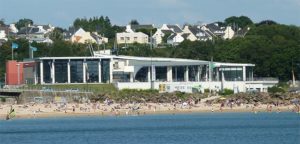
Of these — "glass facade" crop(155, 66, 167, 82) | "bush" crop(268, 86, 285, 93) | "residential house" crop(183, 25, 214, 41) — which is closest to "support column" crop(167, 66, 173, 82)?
"glass facade" crop(155, 66, 167, 82)

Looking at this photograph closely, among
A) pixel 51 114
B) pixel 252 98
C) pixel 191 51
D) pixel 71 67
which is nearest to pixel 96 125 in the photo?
pixel 51 114

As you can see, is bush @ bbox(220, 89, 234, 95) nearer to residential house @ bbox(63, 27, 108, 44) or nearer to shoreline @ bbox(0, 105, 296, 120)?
shoreline @ bbox(0, 105, 296, 120)

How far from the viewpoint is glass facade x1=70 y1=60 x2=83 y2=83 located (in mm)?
122631

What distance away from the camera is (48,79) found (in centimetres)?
12350

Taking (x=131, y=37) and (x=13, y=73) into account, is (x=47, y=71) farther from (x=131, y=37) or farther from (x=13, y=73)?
(x=131, y=37)

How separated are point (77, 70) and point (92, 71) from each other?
Result: 5.24 ft

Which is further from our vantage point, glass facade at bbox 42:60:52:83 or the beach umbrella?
glass facade at bbox 42:60:52:83

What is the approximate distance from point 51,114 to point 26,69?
86.1 feet

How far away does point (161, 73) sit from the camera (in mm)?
124875

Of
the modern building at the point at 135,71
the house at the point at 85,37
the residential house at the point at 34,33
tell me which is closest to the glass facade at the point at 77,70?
the modern building at the point at 135,71

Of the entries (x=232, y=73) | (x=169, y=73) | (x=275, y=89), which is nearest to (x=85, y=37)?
(x=169, y=73)

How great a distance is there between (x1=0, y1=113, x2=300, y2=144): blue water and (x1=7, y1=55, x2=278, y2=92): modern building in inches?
759

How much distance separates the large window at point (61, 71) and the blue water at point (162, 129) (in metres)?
19.4

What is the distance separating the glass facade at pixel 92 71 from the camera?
4791 inches
